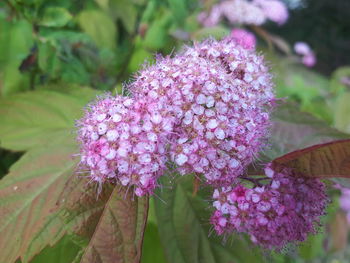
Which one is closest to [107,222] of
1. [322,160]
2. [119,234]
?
[119,234]

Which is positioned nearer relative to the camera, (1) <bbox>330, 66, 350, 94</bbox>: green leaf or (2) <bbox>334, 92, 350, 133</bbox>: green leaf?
(2) <bbox>334, 92, 350, 133</bbox>: green leaf

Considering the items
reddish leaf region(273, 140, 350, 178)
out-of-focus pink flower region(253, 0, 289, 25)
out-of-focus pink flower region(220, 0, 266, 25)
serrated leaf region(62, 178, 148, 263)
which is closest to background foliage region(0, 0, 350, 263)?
serrated leaf region(62, 178, 148, 263)

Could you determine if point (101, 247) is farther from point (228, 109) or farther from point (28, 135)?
point (28, 135)

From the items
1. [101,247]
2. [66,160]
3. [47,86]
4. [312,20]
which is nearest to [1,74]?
[47,86]

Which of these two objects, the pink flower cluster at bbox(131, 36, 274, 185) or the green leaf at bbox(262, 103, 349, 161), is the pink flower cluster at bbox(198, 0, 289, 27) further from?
the pink flower cluster at bbox(131, 36, 274, 185)

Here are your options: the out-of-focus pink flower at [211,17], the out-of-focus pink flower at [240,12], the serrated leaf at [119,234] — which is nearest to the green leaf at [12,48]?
the serrated leaf at [119,234]

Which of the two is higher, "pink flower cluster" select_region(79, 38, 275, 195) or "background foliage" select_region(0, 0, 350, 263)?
"pink flower cluster" select_region(79, 38, 275, 195)
